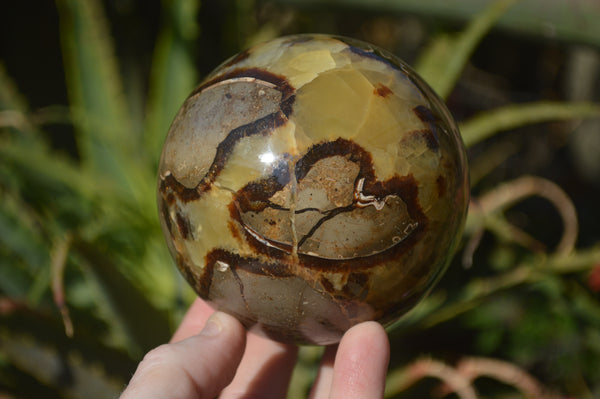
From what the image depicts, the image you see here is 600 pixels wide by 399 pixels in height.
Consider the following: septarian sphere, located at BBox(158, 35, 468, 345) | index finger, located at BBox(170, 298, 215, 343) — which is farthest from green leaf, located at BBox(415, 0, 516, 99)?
index finger, located at BBox(170, 298, 215, 343)

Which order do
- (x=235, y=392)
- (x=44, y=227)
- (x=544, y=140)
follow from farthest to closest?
(x=544, y=140)
(x=44, y=227)
(x=235, y=392)

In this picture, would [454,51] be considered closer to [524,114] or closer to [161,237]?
[524,114]

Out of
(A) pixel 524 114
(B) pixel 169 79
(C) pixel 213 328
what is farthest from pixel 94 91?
(A) pixel 524 114

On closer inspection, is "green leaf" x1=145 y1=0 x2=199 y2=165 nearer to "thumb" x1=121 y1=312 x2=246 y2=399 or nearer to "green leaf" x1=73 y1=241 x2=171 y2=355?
"green leaf" x1=73 y1=241 x2=171 y2=355

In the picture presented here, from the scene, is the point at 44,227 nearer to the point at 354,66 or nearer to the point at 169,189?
the point at 169,189

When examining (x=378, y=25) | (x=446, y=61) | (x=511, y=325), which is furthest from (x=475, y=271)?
(x=378, y=25)

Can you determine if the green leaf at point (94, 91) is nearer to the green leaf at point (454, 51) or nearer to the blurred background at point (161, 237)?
the blurred background at point (161, 237)

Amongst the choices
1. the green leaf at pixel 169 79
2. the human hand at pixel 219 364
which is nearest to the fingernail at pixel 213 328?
the human hand at pixel 219 364
